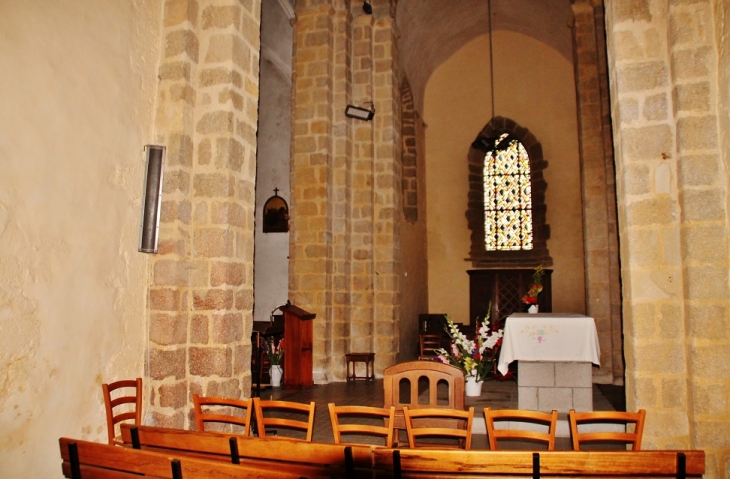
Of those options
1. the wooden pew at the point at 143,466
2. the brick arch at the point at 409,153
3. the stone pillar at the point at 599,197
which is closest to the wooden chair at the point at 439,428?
the wooden pew at the point at 143,466

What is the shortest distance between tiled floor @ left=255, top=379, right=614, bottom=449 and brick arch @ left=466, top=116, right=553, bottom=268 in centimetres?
520

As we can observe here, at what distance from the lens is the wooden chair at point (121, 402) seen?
346 centimetres

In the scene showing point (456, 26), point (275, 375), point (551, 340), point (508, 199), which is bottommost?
point (275, 375)

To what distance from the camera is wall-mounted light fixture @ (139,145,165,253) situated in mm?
3980

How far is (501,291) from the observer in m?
12.2

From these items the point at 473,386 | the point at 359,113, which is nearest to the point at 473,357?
the point at 473,386

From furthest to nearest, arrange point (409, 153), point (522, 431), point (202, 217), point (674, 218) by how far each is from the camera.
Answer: point (409, 153) < point (202, 217) < point (674, 218) < point (522, 431)

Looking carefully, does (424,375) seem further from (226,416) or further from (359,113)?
(359,113)

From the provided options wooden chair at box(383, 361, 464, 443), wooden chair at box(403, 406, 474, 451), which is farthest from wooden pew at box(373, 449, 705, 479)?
wooden chair at box(383, 361, 464, 443)

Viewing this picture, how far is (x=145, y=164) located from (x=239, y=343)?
1499 mm

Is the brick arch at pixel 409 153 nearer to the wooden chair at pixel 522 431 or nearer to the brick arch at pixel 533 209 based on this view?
the brick arch at pixel 533 209

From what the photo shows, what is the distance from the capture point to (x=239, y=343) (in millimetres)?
4227

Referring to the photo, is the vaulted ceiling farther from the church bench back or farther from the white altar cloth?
the church bench back

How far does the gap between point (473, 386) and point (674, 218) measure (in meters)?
3.13
